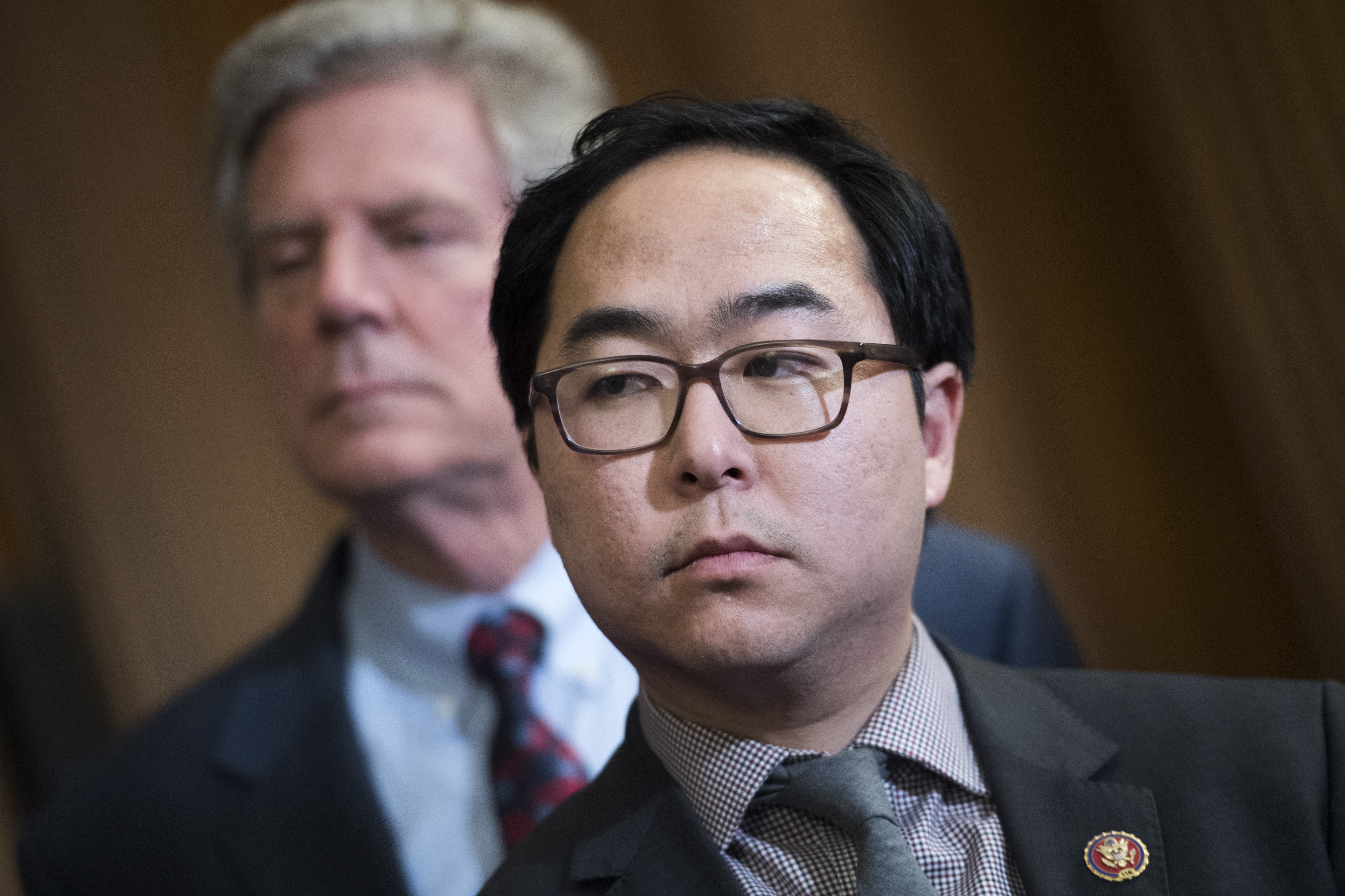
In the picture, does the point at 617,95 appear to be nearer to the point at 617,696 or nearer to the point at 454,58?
the point at 454,58

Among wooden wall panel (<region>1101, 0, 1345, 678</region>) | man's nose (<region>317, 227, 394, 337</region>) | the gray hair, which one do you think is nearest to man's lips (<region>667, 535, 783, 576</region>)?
man's nose (<region>317, 227, 394, 337</region>)

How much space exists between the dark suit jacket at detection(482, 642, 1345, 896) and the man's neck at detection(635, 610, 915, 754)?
→ 95 mm

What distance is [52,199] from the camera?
3.17 metres

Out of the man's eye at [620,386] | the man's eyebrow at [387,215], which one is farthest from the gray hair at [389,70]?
the man's eye at [620,386]

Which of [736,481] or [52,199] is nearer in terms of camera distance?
[736,481]

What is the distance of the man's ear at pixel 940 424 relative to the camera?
115 centimetres

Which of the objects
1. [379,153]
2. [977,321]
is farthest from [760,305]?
[977,321]

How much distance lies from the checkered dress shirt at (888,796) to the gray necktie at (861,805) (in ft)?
0.05

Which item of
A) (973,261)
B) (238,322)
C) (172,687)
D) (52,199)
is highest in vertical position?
(52,199)

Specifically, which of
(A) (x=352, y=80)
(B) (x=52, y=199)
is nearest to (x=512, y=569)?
(A) (x=352, y=80)

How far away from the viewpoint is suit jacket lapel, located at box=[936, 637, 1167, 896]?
1019 mm

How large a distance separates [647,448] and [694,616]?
15 cm

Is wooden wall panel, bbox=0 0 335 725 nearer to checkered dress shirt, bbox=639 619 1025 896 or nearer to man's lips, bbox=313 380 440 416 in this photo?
man's lips, bbox=313 380 440 416

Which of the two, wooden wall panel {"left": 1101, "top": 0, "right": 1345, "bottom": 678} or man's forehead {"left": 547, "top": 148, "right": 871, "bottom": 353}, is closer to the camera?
man's forehead {"left": 547, "top": 148, "right": 871, "bottom": 353}
